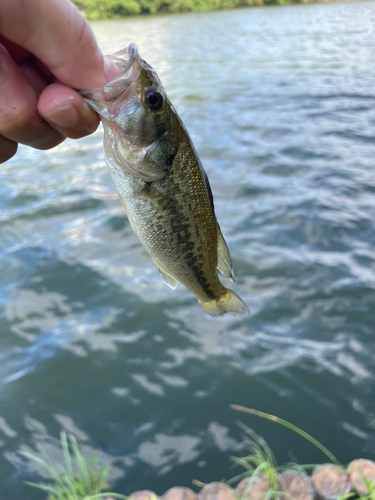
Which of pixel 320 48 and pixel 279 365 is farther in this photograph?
pixel 320 48

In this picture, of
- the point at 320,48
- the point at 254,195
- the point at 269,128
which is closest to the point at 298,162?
the point at 254,195

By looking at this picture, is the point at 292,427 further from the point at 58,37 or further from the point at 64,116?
the point at 58,37

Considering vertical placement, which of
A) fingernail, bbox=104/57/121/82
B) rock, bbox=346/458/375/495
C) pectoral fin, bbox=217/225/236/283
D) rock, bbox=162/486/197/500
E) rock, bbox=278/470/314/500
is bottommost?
rock, bbox=162/486/197/500

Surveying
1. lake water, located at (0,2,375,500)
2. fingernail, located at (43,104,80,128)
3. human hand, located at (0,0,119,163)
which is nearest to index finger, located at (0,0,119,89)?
human hand, located at (0,0,119,163)

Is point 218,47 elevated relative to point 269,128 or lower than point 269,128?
elevated

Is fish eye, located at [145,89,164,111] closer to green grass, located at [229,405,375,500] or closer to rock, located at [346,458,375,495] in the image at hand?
green grass, located at [229,405,375,500]

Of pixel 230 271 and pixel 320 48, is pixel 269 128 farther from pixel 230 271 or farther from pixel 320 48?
pixel 320 48

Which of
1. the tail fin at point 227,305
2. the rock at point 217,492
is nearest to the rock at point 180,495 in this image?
the rock at point 217,492
